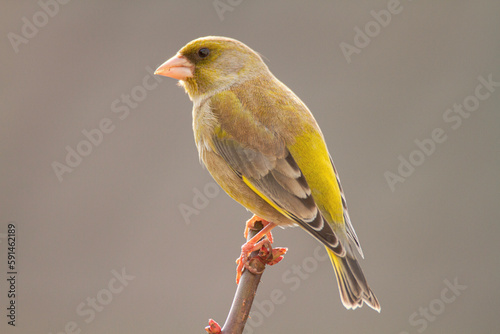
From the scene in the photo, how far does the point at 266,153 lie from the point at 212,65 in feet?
1.59

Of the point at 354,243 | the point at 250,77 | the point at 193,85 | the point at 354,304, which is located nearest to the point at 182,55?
the point at 193,85

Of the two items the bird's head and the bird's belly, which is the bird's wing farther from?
the bird's head

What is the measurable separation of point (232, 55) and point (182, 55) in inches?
8.5

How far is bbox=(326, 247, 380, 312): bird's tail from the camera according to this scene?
1.71m

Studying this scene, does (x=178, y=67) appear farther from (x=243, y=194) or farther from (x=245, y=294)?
(x=245, y=294)

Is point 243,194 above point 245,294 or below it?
above

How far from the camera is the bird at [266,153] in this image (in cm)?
186

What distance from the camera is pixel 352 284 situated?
69.7 inches

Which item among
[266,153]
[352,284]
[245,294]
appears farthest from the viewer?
[266,153]

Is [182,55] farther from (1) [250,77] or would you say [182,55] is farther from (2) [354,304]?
(2) [354,304]

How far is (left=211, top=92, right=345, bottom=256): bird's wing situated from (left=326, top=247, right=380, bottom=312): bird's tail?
Answer: 2.7 inches

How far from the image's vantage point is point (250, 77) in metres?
2.17

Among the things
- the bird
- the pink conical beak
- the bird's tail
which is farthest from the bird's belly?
the pink conical beak

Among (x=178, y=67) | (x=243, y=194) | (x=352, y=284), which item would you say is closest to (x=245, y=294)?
(x=352, y=284)
